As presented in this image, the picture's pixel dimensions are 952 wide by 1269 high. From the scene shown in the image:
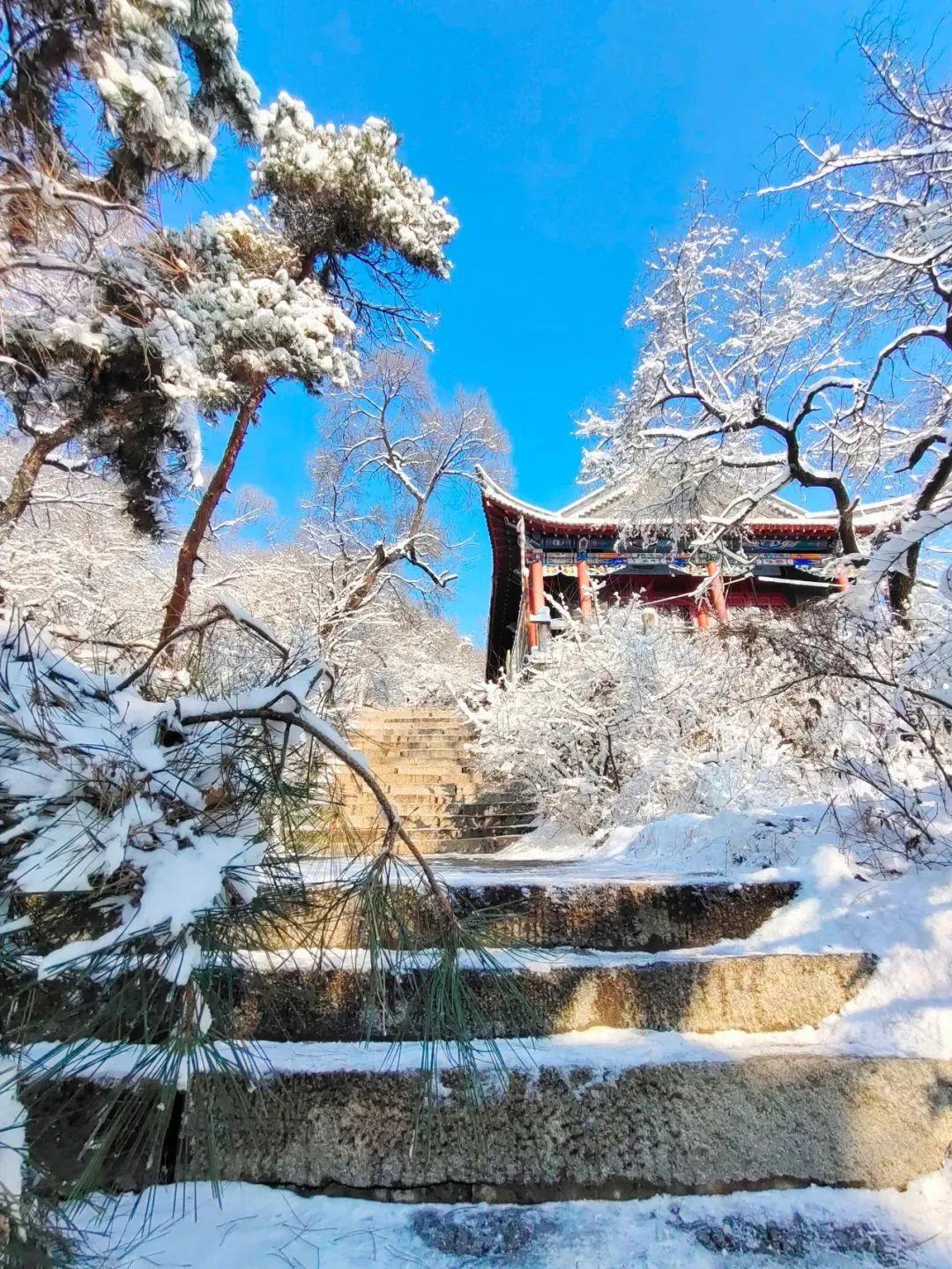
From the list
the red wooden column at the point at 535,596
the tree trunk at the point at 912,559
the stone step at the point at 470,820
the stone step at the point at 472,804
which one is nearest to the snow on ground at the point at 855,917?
the tree trunk at the point at 912,559

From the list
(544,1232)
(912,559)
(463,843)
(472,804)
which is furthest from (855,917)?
(472,804)

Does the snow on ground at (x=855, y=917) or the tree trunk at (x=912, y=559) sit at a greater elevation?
the tree trunk at (x=912, y=559)

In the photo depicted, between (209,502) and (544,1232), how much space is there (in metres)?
6.75

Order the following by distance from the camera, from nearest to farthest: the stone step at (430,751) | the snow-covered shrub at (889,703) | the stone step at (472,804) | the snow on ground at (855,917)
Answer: the snow on ground at (855,917) → the snow-covered shrub at (889,703) → the stone step at (472,804) → the stone step at (430,751)

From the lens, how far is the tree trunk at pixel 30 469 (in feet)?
13.7

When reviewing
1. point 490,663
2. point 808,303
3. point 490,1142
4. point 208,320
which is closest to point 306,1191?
point 490,1142

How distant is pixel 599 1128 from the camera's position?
1.37m

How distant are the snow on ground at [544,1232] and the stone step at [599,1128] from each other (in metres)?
0.04

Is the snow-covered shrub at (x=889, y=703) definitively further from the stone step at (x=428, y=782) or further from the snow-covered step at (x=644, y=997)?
the stone step at (x=428, y=782)

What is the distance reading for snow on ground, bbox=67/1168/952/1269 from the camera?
110cm

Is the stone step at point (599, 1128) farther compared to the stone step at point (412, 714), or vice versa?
the stone step at point (412, 714)

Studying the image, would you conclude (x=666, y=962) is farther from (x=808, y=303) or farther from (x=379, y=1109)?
(x=808, y=303)

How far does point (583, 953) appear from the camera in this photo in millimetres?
1971

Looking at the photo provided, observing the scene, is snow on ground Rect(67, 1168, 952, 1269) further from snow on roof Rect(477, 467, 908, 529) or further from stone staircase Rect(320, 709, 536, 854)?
snow on roof Rect(477, 467, 908, 529)
